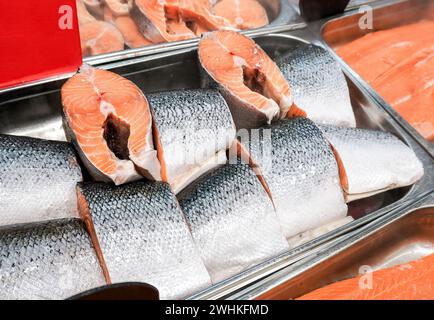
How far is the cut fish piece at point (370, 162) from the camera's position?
6.54 ft

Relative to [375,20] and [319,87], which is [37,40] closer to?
[319,87]

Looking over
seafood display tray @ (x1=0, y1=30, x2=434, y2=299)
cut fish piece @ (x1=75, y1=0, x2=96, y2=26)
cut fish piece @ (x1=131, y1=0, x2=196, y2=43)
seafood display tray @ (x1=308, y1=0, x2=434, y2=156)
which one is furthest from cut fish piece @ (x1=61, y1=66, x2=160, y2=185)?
seafood display tray @ (x1=308, y1=0, x2=434, y2=156)

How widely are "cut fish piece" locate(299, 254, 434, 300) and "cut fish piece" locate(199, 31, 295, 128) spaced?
0.81 meters

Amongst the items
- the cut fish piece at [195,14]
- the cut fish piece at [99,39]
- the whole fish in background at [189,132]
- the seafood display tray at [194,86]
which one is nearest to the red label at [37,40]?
the seafood display tray at [194,86]

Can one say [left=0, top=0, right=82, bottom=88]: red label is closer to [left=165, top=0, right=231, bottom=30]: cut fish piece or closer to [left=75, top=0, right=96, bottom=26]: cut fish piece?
[left=75, top=0, right=96, bottom=26]: cut fish piece

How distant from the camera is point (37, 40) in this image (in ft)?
6.18

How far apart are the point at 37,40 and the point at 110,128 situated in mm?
458

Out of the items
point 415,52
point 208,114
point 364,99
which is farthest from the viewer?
point 415,52

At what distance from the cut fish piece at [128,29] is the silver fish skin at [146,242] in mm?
1312

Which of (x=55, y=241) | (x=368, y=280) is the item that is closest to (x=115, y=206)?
(x=55, y=241)

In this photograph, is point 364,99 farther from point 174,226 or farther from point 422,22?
point 174,226

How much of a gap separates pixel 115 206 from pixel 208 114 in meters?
0.57

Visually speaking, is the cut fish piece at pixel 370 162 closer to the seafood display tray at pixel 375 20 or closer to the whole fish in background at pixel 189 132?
the whole fish in background at pixel 189 132

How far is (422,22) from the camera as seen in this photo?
10.4ft
